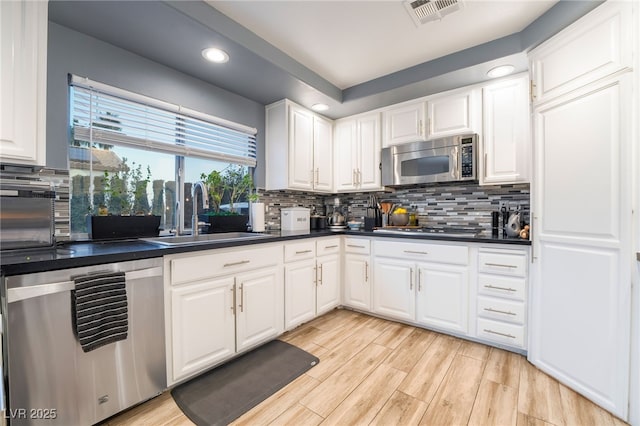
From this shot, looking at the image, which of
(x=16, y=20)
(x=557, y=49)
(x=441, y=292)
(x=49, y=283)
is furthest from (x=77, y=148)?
(x=557, y=49)

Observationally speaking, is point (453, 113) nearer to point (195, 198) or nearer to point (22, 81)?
point (195, 198)

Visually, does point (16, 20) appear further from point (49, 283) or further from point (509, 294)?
point (509, 294)

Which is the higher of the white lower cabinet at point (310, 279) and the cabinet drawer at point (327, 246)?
the cabinet drawer at point (327, 246)

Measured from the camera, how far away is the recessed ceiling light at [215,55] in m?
1.97

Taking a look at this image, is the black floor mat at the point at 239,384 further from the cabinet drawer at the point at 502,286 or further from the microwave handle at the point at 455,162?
the microwave handle at the point at 455,162

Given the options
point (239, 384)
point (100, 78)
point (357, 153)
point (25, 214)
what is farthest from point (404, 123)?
point (25, 214)

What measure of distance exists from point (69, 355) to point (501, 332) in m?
2.72

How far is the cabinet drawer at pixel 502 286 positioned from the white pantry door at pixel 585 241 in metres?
0.12

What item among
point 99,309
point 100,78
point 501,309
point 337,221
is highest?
point 100,78

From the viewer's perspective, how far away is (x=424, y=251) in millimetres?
2447

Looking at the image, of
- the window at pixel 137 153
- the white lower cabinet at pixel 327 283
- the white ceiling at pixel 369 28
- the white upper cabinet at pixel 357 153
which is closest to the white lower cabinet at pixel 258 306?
the white lower cabinet at pixel 327 283

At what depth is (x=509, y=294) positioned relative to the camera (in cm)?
210

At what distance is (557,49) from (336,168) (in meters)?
2.18

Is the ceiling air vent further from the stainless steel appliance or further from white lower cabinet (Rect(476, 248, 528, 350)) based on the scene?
the stainless steel appliance
